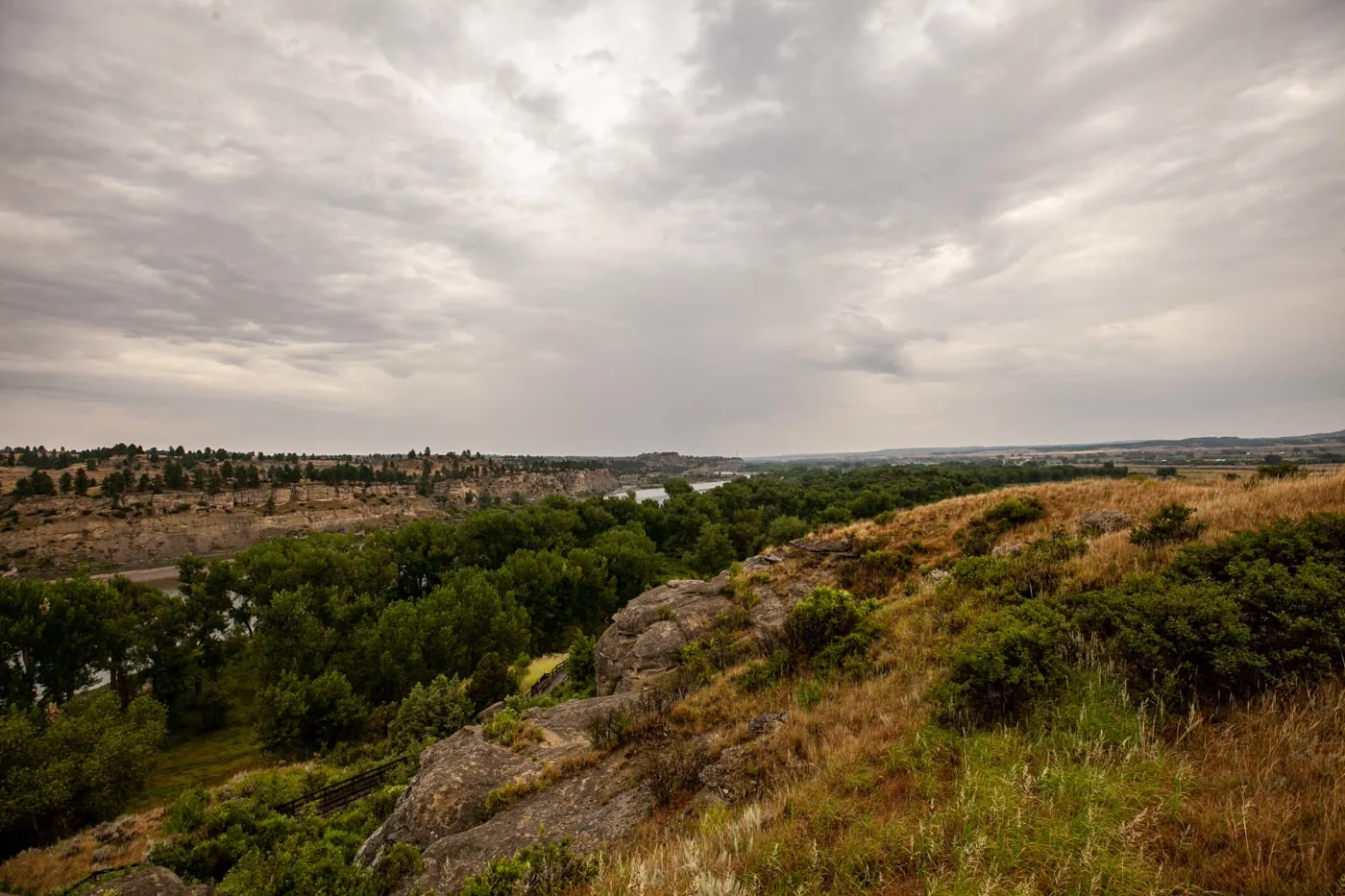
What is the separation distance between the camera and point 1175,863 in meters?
3.61

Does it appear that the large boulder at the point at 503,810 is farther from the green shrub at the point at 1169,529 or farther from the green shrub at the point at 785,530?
the green shrub at the point at 785,530

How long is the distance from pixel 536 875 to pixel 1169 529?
1353 cm

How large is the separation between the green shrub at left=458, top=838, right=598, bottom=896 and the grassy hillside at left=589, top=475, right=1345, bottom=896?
1.24 ft

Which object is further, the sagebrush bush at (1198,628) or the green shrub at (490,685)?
the green shrub at (490,685)

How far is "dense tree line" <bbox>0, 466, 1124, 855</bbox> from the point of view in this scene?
3034 centimetres

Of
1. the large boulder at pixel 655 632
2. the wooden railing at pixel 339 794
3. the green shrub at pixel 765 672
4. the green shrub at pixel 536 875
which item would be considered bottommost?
the wooden railing at pixel 339 794

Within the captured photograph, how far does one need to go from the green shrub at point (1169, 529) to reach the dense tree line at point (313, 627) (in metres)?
12.7

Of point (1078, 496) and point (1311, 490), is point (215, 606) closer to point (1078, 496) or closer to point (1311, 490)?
point (1078, 496)

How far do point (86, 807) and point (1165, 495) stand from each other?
44201 mm

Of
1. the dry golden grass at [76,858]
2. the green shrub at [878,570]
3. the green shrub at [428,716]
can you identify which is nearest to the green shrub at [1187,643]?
the green shrub at [878,570]

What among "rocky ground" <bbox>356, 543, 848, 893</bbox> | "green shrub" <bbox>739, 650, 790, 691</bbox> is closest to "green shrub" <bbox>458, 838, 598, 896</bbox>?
"rocky ground" <bbox>356, 543, 848, 893</bbox>

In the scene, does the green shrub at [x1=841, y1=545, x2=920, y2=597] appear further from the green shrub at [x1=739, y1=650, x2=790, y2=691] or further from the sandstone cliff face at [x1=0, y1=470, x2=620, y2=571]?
the sandstone cliff face at [x1=0, y1=470, x2=620, y2=571]

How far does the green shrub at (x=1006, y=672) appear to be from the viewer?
22.0ft

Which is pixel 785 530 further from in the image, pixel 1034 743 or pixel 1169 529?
pixel 1034 743
